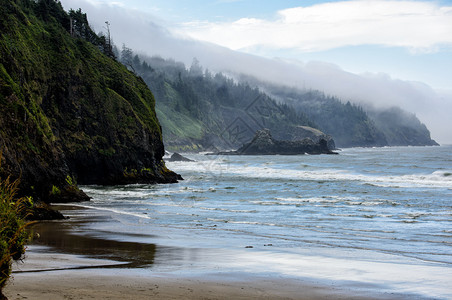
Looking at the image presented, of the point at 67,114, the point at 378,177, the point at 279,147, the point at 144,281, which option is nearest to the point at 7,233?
the point at 144,281

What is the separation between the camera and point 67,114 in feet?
137

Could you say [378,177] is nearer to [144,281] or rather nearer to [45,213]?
[45,213]

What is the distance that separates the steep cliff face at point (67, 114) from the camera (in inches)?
997

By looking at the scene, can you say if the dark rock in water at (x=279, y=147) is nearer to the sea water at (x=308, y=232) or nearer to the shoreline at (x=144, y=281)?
the sea water at (x=308, y=232)

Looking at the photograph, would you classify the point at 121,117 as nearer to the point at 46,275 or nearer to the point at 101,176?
the point at 101,176

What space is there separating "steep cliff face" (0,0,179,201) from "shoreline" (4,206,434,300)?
12.5 metres

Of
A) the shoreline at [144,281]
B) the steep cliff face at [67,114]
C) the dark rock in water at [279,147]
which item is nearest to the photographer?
the shoreline at [144,281]

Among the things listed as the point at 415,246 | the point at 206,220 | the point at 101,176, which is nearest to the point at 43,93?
the point at 101,176

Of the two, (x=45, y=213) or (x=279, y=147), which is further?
(x=279, y=147)

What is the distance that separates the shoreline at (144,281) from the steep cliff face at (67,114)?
1247cm

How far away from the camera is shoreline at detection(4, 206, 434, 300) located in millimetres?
7910

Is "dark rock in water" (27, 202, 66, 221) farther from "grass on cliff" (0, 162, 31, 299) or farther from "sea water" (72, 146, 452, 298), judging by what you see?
"grass on cliff" (0, 162, 31, 299)

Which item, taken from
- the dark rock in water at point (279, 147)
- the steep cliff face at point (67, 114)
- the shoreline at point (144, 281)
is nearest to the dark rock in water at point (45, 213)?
the steep cliff face at point (67, 114)

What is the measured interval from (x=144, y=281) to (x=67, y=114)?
1394 inches
